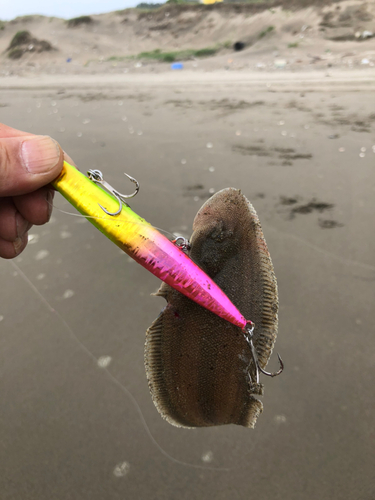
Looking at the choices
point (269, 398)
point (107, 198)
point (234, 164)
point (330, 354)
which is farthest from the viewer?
point (234, 164)

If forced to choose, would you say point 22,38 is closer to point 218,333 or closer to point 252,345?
point 218,333

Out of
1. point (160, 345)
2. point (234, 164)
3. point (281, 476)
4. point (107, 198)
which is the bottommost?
point (281, 476)

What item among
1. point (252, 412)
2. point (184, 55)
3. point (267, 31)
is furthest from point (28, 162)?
point (267, 31)

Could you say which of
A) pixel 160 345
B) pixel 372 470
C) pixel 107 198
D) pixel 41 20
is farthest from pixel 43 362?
pixel 41 20

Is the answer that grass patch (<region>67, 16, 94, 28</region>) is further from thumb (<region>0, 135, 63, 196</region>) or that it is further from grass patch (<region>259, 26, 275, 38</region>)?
thumb (<region>0, 135, 63, 196</region>)

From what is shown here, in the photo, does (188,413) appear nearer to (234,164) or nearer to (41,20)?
(234,164)

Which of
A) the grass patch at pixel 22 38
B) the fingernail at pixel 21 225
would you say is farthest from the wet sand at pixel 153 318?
the grass patch at pixel 22 38

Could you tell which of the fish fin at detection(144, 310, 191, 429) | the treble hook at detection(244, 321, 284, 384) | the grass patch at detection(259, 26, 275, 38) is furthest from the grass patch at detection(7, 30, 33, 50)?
the treble hook at detection(244, 321, 284, 384)
